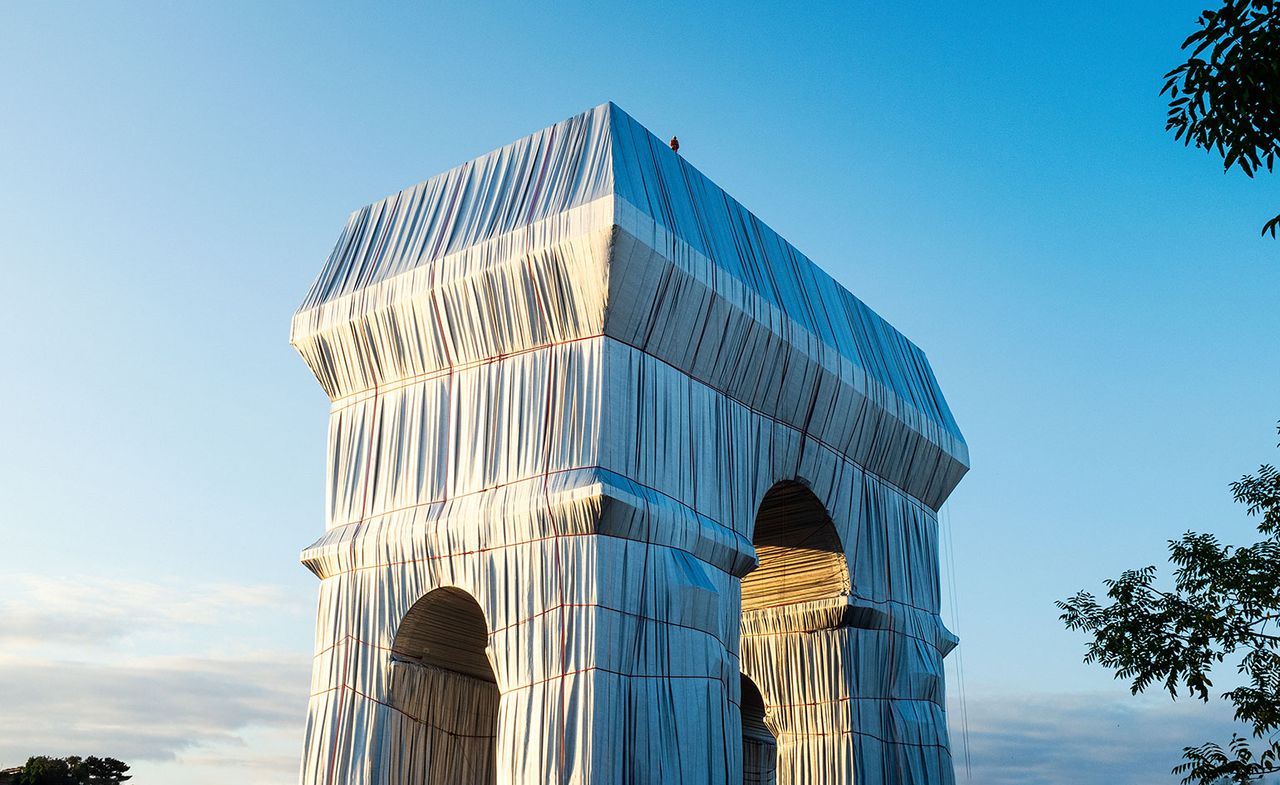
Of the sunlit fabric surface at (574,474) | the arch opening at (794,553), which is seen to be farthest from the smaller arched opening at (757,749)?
the arch opening at (794,553)

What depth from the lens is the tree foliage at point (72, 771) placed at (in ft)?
133

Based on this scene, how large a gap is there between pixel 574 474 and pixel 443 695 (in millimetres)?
4383

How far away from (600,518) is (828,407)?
6.53 metres

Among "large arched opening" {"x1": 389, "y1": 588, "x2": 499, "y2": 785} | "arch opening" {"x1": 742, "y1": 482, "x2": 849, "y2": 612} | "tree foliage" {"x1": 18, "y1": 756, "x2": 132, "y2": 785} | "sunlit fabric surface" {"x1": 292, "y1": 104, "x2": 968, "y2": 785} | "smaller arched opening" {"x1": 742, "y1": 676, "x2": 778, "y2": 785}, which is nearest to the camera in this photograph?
"sunlit fabric surface" {"x1": 292, "y1": 104, "x2": 968, "y2": 785}

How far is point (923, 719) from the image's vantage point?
22953 millimetres

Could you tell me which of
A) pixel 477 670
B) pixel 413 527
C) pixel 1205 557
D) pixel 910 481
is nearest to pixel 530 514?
pixel 413 527

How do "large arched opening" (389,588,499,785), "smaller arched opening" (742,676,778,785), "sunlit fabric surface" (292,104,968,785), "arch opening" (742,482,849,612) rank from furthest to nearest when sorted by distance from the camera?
"smaller arched opening" (742,676,778,785) < "arch opening" (742,482,849,612) < "large arched opening" (389,588,499,785) < "sunlit fabric surface" (292,104,968,785)

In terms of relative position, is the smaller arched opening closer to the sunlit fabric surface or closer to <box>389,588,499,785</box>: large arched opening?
the sunlit fabric surface

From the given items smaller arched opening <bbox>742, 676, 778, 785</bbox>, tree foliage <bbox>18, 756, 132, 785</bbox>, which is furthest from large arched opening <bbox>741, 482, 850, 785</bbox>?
tree foliage <bbox>18, 756, 132, 785</bbox>

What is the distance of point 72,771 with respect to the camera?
4206 centimetres

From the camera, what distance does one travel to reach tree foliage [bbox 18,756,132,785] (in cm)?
4066

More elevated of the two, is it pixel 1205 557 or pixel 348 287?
pixel 348 287

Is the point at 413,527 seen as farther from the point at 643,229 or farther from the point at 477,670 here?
the point at 643,229

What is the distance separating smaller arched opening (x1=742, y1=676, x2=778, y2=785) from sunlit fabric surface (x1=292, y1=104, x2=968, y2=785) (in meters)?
3.40
